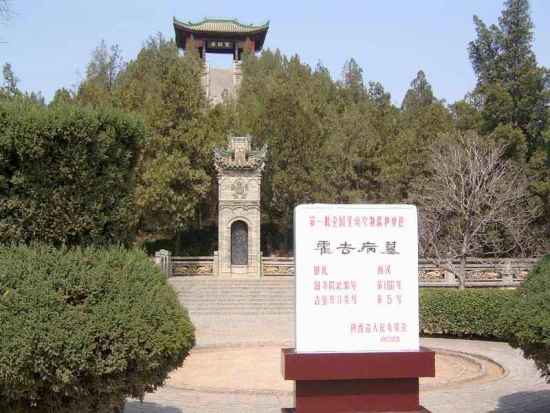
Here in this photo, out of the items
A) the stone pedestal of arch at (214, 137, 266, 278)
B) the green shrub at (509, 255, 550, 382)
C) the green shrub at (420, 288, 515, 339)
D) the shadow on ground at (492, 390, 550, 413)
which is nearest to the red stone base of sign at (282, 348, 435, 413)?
the green shrub at (509, 255, 550, 382)

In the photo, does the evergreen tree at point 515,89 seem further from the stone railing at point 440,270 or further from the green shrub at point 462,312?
the green shrub at point 462,312

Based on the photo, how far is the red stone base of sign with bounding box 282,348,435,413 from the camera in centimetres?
632

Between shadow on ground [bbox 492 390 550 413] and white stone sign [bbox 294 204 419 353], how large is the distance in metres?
3.74

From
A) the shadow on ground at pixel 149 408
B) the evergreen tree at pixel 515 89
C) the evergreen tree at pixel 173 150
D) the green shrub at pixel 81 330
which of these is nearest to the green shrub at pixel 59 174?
the green shrub at pixel 81 330

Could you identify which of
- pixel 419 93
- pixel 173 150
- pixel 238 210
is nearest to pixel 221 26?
pixel 419 93

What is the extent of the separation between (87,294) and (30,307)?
1.75 ft

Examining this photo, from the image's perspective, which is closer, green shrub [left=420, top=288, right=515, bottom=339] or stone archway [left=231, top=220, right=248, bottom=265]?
green shrub [left=420, top=288, right=515, bottom=339]

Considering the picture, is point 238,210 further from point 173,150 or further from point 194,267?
point 173,150

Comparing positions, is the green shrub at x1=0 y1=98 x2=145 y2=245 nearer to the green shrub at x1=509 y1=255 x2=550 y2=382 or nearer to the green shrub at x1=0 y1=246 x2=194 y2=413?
the green shrub at x1=0 y1=246 x2=194 y2=413

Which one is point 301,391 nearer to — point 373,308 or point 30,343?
point 373,308

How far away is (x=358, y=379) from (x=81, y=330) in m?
2.70

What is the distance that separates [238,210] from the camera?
28.3 meters

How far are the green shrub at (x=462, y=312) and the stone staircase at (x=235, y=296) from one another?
5.99 m

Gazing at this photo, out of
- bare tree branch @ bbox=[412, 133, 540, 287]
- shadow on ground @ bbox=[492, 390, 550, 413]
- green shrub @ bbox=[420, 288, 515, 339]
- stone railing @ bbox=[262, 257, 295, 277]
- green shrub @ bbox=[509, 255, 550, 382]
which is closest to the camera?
green shrub @ bbox=[509, 255, 550, 382]
